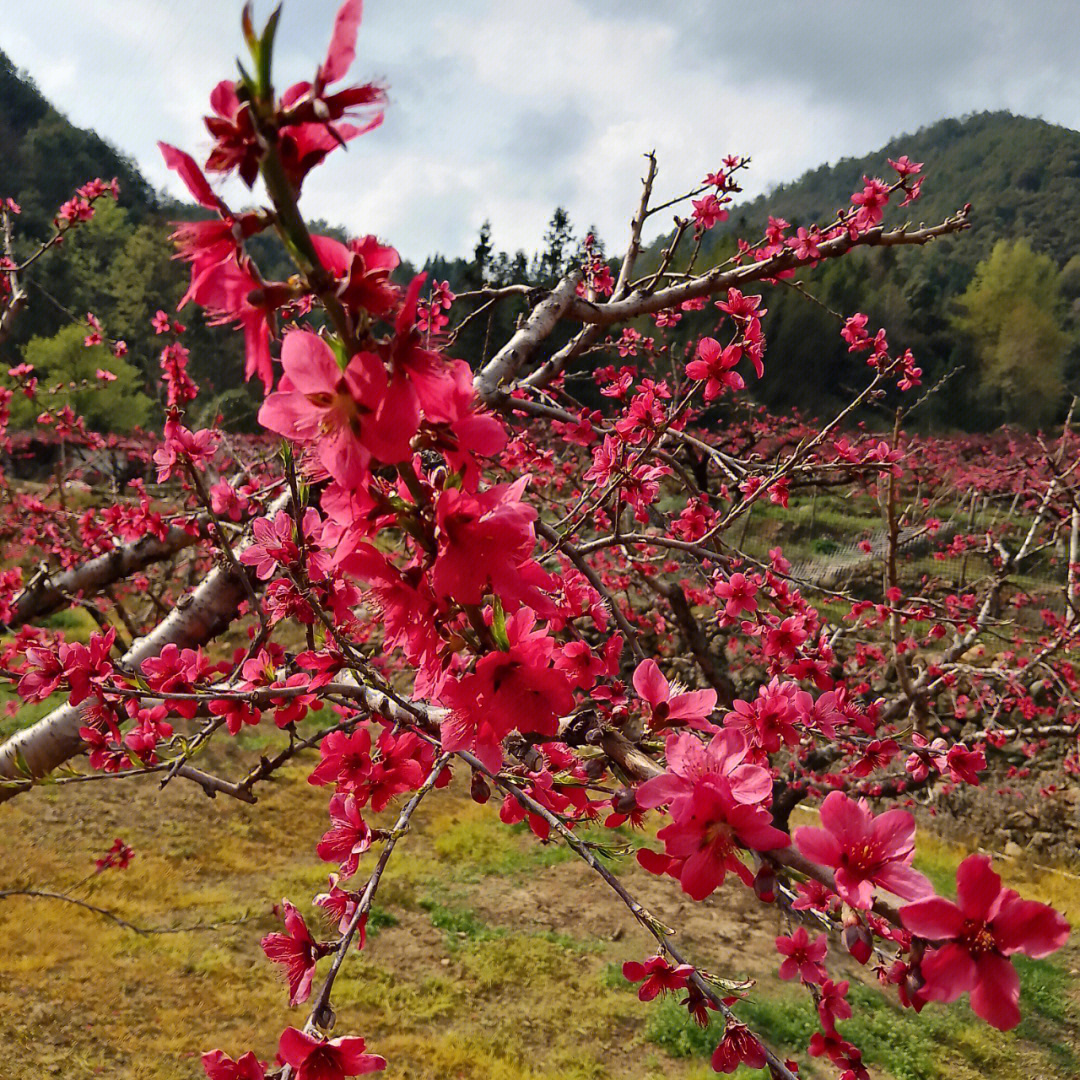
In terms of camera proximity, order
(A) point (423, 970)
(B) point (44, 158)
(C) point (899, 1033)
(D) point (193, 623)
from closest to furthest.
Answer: (D) point (193, 623)
(C) point (899, 1033)
(A) point (423, 970)
(B) point (44, 158)

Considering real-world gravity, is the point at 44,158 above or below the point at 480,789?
above

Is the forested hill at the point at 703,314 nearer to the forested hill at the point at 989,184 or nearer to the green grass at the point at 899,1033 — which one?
the forested hill at the point at 989,184

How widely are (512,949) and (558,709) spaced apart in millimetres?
4970

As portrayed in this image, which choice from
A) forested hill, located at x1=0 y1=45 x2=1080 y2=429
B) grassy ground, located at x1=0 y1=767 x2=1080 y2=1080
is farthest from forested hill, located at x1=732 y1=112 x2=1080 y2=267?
grassy ground, located at x1=0 y1=767 x2=1080 y2=1080

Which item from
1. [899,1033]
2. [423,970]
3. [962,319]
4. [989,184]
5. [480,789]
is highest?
[989,184]

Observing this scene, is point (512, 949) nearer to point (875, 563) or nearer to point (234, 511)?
point (234, 511)

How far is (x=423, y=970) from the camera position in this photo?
477 cm

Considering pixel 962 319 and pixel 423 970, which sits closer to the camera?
pixel 423 970

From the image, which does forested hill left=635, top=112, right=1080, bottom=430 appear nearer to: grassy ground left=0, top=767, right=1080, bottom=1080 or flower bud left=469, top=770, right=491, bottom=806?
grassy ground left=0, top=767, right=1080, bottom=1080

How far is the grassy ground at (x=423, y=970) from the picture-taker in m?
3.89

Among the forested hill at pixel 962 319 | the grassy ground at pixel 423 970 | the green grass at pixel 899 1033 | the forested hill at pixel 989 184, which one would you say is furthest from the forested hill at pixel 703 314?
the green grass at pixel 899 1033

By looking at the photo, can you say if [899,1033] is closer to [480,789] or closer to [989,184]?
[480,789]

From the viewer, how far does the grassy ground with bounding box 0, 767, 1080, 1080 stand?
12.8 ft

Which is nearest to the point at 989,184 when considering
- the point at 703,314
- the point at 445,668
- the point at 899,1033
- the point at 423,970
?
the point at 703,314
